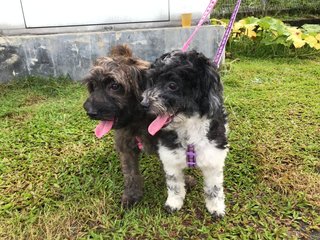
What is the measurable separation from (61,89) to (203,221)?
3573 mm

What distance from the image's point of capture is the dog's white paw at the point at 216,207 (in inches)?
116

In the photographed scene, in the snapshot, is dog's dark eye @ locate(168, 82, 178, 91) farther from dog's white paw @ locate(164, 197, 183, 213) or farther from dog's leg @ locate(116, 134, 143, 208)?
dog's white paw @ locate(164, 197, 183, 213)

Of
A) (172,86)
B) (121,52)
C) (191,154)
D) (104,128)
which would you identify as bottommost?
(191,154)

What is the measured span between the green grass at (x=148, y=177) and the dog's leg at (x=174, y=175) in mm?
122

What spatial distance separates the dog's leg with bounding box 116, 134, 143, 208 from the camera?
3.10 metres

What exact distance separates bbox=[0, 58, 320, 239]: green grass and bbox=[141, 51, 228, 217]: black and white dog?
0.42 m

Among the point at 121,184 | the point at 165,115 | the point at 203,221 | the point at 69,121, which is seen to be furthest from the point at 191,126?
the point at 69,121

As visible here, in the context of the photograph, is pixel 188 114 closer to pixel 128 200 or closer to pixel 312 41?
pixel 128 200

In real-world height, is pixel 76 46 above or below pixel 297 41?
above

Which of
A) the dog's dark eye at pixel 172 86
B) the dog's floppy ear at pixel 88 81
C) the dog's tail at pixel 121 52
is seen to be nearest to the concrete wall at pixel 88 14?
the dog's tail at pixel 121 52

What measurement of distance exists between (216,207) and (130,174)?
0.84m

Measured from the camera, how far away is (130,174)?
316cm

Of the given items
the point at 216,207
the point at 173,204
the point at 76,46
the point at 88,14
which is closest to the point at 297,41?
the point at 88,14

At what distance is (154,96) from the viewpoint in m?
2.32
